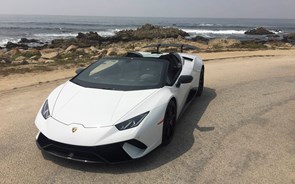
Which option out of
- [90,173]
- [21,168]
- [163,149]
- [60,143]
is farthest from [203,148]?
[21,168]

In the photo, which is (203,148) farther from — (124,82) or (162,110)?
(124,82)

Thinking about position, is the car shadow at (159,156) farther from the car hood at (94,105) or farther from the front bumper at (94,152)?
the car hood at (94,105)

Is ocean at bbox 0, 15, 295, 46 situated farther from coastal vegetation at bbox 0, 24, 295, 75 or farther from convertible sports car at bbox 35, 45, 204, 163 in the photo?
convertible sports car at bbox 35, 45, 204, 163

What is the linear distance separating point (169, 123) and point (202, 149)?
22.6 inches

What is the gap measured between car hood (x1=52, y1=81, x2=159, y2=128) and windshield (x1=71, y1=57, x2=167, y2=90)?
200 millimetres

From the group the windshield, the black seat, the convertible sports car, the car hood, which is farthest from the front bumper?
the black seat

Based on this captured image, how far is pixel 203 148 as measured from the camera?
482 centimetres

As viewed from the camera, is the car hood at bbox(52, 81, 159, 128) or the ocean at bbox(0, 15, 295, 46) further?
the ocean at bbox(0, 15, 295, 46)

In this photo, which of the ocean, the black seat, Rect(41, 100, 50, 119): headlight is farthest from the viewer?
the ocean

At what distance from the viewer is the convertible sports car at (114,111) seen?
4016mm

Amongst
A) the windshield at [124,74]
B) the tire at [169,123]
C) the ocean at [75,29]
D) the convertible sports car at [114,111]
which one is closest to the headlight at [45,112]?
the convertible sports car at [114,111]

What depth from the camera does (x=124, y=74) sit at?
18.1 ft

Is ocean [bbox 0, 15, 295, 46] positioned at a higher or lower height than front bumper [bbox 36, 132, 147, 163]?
lower

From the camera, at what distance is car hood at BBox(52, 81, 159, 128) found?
13.9ft
